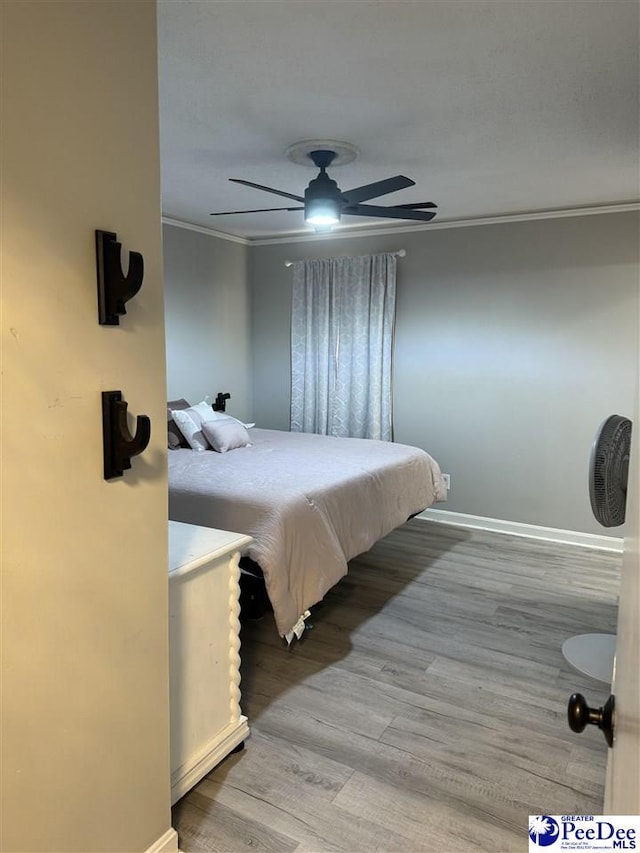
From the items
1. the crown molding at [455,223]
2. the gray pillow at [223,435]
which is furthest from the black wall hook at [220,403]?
the crown molding at [455,223]

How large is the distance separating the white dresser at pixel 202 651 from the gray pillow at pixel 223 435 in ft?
6.01

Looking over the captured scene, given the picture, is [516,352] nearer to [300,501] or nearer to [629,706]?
[300,501]

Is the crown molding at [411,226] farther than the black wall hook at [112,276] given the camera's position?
Yes

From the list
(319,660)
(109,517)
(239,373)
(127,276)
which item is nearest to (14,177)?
(127,276)

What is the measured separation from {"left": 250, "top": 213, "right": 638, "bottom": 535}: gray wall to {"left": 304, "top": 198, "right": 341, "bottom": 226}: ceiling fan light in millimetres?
1980

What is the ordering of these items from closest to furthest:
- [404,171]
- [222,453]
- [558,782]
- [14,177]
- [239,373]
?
[14,177], [558,782], [404,171], [222,453], [239,373]

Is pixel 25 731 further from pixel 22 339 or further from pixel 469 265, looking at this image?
pixel 469 265

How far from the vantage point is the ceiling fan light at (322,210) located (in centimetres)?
280

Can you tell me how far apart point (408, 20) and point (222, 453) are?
2643mm

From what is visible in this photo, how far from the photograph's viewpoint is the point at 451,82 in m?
2.13

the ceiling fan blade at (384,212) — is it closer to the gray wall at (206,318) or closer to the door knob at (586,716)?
the gray wall at (206,318)

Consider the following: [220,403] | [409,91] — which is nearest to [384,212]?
[409,91]

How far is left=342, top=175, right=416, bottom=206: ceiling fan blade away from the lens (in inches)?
104

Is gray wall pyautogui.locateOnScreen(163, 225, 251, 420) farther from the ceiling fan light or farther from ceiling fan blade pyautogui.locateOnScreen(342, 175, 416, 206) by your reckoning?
ceiling fan blade pyautogui.locateOnScreen(342, 175, 416, 206)
